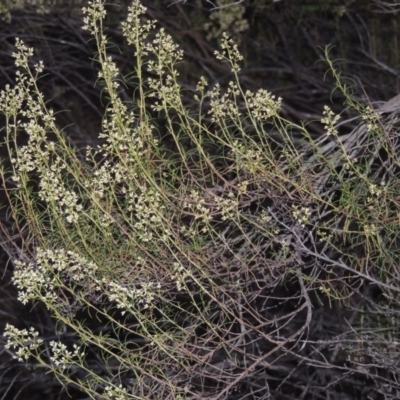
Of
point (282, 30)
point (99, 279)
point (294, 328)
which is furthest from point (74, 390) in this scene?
point (99, 279)

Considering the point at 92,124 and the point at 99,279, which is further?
the point at 92,124

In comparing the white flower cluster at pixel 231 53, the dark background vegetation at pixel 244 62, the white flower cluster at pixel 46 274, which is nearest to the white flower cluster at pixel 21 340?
the white flower cluster at pixel 46 274

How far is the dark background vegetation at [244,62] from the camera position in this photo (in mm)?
5602

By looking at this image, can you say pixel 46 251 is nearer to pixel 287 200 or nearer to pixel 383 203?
pixel 287 200

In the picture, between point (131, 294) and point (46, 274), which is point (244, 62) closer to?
point (46, 274)

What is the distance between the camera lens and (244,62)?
6359 millimetres

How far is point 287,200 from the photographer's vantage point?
266 centimetres

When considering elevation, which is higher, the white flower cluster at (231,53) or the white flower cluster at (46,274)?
the white flower cluster at (231,53)

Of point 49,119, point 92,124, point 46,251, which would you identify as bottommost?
point 92,124

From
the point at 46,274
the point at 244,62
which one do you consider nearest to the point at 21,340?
the point at 46,274

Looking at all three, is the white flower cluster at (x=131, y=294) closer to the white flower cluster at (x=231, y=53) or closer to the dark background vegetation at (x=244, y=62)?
the white flower cluster at (x=231, y=53)

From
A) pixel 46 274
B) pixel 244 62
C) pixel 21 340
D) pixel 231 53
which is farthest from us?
pixel 244 62

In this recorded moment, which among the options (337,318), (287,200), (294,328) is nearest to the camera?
(287,200)

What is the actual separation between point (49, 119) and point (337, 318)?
305cm
